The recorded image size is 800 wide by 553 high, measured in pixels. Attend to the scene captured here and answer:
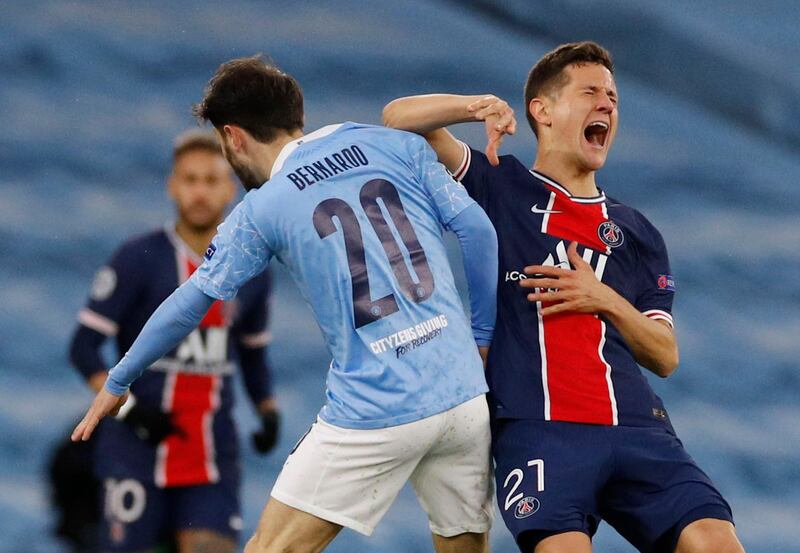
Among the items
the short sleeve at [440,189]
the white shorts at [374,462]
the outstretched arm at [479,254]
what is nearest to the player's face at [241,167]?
the short sleeve at [440,189]

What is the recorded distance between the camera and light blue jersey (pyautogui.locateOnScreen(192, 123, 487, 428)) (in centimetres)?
354

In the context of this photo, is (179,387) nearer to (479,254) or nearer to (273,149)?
(273,149)

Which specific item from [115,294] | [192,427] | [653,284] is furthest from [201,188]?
[653,284]

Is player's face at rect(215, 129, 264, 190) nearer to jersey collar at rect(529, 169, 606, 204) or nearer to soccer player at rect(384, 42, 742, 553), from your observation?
soccer player at rect(384, 42, 742, 553)

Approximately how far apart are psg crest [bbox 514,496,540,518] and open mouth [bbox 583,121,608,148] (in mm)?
1141

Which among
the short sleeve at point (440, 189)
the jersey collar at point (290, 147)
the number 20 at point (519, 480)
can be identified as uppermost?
the jersey collar at point (290, 147)

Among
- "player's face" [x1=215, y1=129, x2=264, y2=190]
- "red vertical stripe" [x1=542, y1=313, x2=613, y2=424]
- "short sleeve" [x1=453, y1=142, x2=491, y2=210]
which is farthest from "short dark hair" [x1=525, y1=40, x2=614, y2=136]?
"player's face" [x1=215, y1=129, x2=264, y2=190]

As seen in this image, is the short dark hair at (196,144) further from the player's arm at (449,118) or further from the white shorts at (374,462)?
the white shorts at (374,462)

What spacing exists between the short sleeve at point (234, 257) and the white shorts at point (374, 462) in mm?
466

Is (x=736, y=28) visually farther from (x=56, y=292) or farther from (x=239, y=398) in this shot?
(x=56, y=292)

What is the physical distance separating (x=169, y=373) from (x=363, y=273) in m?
2.25

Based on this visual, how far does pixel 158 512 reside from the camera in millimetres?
5449

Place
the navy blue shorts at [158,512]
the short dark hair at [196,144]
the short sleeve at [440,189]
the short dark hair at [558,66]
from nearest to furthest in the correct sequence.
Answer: the short sleeve at [440,189] → the short dark hair at [558,66] → the navy blue shorts at [158,512] → the short dark hair at [196,144]

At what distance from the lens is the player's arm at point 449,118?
3559mm
